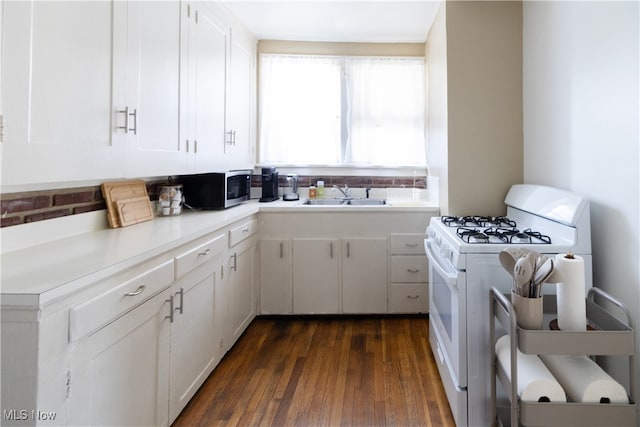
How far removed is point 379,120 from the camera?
3.32 metres

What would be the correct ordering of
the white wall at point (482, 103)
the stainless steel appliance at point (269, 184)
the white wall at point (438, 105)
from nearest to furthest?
1. the white wall at point (482, 103)
2. the white wall at point (438, 105)
3. the stainless steel appliance at point (269, 184)

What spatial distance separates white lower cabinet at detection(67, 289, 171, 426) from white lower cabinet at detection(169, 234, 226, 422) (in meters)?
0.08

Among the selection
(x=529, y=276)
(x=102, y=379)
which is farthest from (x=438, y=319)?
(x=102, y=379)

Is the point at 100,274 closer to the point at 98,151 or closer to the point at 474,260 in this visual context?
the point at 98,151

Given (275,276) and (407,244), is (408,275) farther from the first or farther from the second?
(275,276)

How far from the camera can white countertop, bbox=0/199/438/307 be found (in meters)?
0.92

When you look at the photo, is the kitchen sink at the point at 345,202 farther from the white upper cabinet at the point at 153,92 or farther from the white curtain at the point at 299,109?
the white upper cabinet at the point at 153,92

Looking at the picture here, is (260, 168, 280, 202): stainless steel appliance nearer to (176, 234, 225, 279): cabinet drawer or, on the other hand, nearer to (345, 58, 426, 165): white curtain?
(345, 58, 426, 165): white curtain

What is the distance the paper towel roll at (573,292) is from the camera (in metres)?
1.25

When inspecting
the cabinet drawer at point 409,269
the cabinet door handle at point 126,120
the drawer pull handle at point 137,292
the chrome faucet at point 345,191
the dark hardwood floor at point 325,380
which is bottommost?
the dark hardwood floor at point 325,380

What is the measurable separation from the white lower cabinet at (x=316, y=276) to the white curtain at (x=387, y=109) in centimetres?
103

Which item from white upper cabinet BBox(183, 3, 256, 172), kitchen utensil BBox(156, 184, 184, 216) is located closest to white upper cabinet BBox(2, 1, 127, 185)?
white upper cabinet BBox(183, 3, 256, 172)

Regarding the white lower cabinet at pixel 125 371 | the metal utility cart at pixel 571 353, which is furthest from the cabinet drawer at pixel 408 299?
the white lower cabinet at pixel 125 371

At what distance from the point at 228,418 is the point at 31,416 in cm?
98
